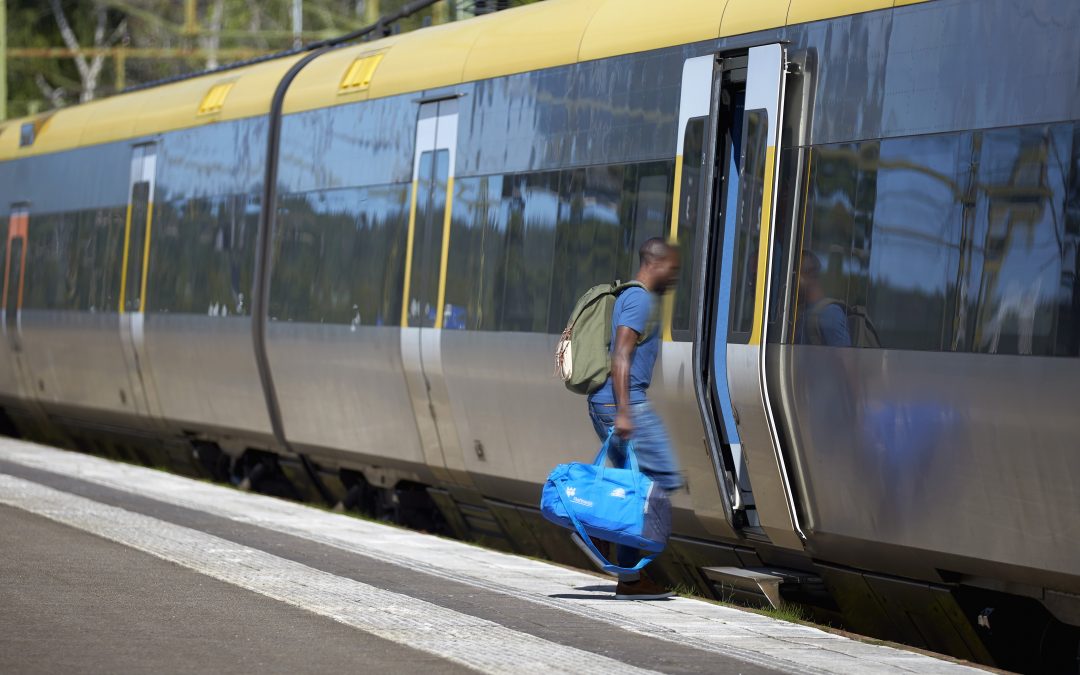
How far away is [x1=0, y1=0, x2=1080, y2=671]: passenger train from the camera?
723 centimetres

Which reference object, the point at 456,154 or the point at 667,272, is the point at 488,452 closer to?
the point at 456,154

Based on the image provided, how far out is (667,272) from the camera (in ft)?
27.4

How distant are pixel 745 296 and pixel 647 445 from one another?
0.86 metres

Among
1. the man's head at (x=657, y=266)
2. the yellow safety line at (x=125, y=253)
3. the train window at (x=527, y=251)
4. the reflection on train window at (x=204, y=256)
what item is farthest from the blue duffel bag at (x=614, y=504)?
the yellow safety line at (x=125, y=253)

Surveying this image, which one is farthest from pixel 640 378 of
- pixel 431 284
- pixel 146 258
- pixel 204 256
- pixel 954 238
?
pixel 146 258

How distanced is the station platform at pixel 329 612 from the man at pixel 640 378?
678 mm

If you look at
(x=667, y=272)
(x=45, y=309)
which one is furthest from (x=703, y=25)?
(x=45, y=309)

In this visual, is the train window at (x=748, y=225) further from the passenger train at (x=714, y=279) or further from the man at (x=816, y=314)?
the man at (x=816, y=314)

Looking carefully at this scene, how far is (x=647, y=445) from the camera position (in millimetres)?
8242

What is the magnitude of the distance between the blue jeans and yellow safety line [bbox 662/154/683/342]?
32.4 inches

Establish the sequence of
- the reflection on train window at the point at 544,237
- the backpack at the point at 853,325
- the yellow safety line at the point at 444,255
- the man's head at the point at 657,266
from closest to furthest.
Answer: the backpack at the point at 853,325
the man's head at the point at 657,266
the reflection on train window at the point at 544,237
the yellow safety line at the point at 444,255

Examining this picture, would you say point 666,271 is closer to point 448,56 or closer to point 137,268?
point 448,56

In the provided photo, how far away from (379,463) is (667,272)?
16.1 ft

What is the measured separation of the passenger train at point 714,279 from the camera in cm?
723
